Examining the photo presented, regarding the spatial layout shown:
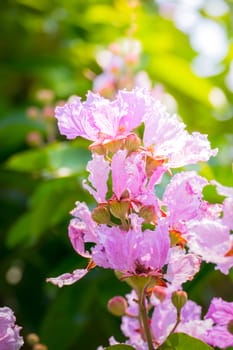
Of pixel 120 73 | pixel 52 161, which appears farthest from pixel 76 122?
pixel 120 73

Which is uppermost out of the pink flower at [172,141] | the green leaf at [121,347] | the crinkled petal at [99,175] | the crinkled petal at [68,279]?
the pink flower at [172,141]

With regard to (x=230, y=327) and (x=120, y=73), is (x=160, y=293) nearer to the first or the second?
(x=230, y=327)

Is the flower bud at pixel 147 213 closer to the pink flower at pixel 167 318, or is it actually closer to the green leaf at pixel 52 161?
the pink flower at pixel 167 318

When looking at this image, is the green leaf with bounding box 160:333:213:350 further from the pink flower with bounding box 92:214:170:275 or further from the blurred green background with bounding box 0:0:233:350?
the blurred green background with bounding box 0:0:233:350

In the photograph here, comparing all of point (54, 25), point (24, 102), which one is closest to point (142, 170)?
point (24, 102)

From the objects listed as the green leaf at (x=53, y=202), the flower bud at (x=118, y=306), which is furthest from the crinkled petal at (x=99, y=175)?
the green leaf at (x=53, y=202)

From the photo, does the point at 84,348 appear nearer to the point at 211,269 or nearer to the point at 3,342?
the point at 211,269
